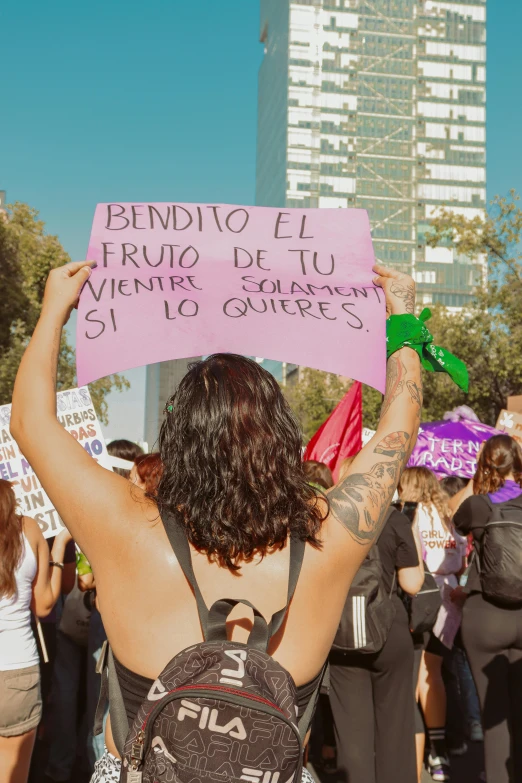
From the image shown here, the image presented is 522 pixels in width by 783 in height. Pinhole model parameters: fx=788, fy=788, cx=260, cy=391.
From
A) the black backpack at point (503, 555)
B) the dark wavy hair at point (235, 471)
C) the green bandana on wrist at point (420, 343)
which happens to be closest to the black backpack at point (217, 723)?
the dark wavy hair at point (235, 471)

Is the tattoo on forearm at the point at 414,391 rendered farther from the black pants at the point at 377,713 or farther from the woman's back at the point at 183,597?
the black pants at the point at 377,713

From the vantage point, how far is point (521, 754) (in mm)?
4176

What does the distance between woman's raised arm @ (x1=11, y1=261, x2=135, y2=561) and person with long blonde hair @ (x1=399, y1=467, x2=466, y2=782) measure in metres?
4.08

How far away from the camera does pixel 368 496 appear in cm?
178

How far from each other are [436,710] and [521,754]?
144 centimetres

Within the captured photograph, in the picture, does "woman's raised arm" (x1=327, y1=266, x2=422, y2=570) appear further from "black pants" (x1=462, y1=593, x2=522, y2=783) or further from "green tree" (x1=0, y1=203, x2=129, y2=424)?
"green tree" (x1=0, y1=203, x2=129, y2=424)

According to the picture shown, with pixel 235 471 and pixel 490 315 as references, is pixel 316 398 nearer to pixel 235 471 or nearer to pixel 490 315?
pixel 490 315

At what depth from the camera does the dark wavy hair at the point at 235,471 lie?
1635 millimetres

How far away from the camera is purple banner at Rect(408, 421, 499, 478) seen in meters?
9.12

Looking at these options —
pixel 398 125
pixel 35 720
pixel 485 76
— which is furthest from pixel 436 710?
pixel 485 76

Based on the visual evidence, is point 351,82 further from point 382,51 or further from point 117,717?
point 117,717

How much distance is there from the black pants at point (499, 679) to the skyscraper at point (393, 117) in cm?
10340

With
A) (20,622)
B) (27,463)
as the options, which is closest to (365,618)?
(20,622)

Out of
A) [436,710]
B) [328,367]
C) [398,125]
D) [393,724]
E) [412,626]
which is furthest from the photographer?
[398,125]
